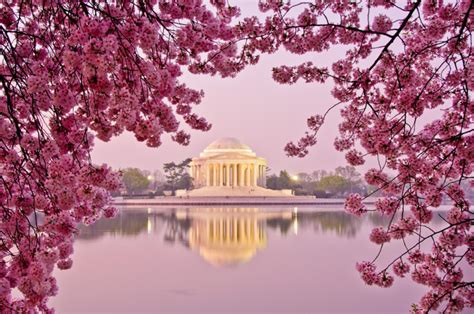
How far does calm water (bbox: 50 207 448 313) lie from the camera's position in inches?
336

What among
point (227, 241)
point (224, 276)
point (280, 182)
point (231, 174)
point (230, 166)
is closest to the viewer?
point (224, 276)

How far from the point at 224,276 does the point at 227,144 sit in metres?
70.8

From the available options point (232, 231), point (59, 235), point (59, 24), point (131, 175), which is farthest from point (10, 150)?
point (131, 175)

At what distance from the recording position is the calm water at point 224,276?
855 cm

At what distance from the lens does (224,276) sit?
35.0 ft

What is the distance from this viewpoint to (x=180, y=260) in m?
12.7

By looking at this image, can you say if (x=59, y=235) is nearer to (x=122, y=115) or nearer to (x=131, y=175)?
(x=122, y=115)

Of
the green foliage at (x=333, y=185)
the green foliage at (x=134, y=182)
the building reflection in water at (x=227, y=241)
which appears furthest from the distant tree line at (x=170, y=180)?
the building reflection in water at (x=227, y=241)

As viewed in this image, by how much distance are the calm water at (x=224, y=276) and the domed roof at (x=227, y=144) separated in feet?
206

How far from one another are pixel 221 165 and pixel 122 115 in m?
74.9

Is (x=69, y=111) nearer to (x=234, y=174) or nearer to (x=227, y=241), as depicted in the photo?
(x=227, y=241)

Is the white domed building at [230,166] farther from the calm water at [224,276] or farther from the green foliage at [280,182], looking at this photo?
the calm water at [224,276]

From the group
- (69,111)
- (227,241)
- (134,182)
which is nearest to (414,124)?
(69,111)

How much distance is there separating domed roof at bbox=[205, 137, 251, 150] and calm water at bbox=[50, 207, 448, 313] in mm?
62826
